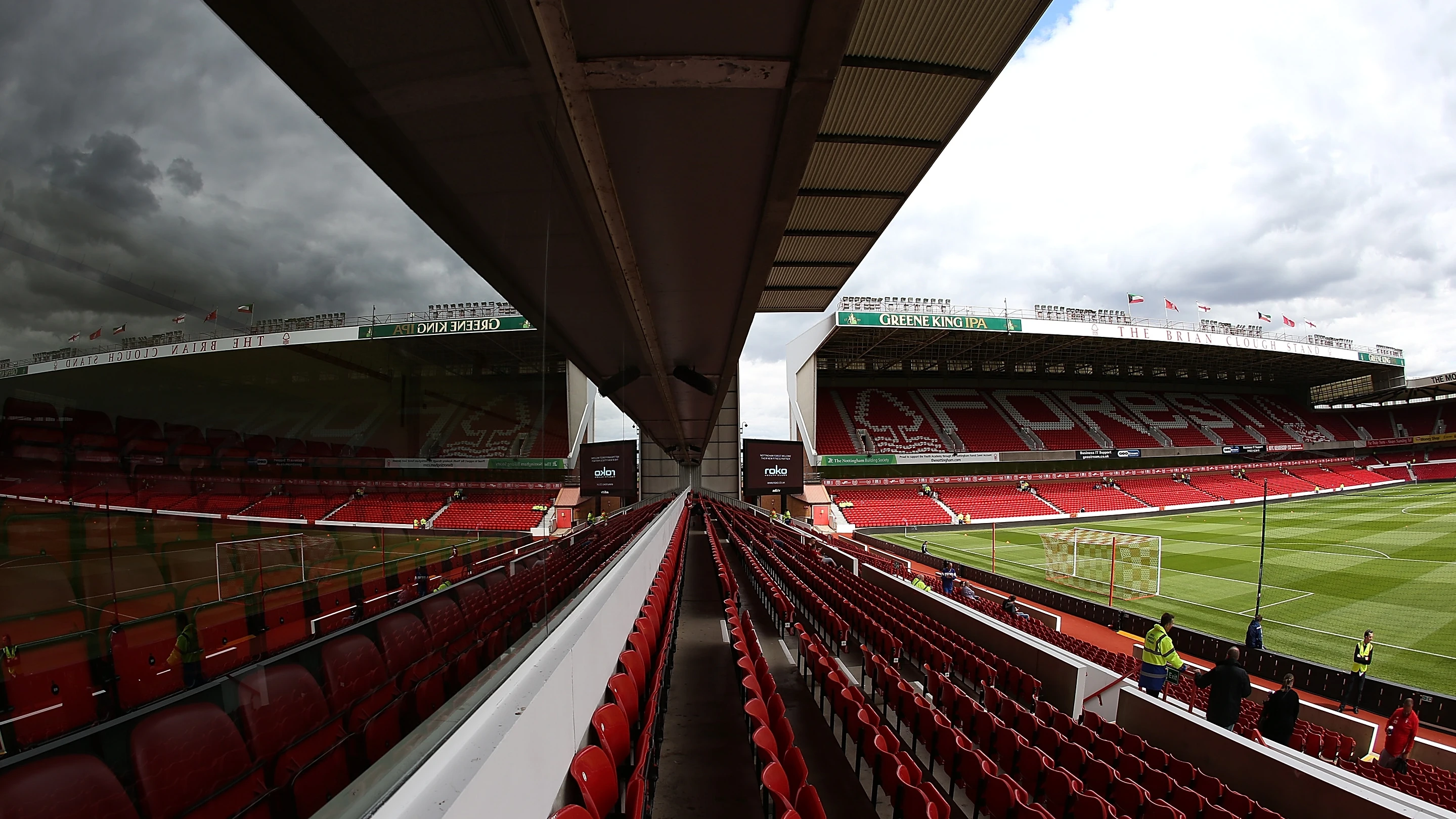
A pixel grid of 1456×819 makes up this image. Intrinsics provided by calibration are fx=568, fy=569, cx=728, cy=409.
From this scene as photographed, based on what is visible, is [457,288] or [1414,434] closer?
[457,288]

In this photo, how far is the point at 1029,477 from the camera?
1377 inches

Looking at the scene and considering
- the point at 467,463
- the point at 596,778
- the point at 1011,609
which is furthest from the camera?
the point at 1011,609

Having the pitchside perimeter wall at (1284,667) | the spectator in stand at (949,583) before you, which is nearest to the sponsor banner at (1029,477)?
the pitchside perimeter wall at (1284,667)

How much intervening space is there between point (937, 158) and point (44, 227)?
5.43m

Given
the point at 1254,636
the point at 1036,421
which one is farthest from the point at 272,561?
the point at 1036,421

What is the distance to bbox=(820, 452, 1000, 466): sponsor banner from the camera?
3191cm

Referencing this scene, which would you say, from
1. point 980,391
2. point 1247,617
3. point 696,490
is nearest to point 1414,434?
point 980,391

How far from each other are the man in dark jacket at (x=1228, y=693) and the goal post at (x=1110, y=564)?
9.48 m

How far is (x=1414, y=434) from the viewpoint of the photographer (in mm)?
42000

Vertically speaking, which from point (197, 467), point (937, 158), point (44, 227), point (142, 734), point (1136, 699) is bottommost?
point (1136, 699)

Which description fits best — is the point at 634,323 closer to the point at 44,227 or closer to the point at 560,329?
the point at 560,329

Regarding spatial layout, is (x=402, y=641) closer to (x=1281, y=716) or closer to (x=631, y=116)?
(x=631, y=116)

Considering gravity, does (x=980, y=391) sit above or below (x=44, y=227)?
above

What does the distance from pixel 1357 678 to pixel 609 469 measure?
13593 mm
